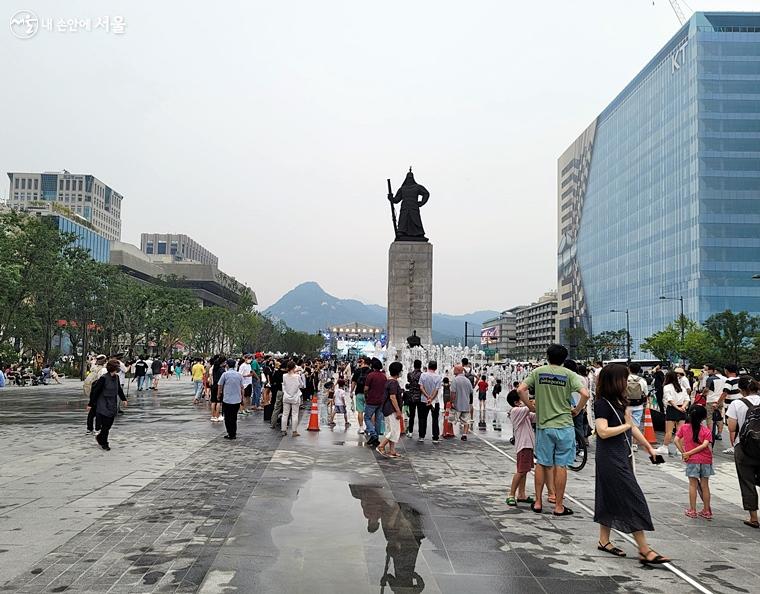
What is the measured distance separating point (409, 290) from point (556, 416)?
27506mm

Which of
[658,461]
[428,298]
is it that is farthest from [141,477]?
[428,298]

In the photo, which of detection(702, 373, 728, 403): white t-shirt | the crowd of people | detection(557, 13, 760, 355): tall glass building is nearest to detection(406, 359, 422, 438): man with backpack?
the crowd of people

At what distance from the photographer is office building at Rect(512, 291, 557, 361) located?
15638 centimetres

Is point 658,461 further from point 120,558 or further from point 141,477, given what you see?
point 141,477

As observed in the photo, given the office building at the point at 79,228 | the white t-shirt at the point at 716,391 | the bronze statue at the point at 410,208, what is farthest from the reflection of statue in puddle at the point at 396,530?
the office building at the point at 79,228

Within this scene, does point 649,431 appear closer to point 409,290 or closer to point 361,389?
point 361,389

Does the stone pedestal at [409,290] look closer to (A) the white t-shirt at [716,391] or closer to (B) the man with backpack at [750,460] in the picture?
(A) the white t-shirt at [716,391]

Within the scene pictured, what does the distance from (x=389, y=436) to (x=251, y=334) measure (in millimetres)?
78702

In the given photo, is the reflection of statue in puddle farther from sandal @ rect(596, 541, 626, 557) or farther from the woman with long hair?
the woman with long hair

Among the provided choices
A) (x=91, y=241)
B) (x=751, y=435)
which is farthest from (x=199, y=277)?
(x=751, y=435)

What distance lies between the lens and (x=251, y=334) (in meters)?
88.8

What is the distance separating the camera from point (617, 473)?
20.9 feet

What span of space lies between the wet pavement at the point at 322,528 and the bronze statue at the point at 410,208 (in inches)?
950

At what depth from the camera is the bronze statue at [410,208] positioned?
117 ft
